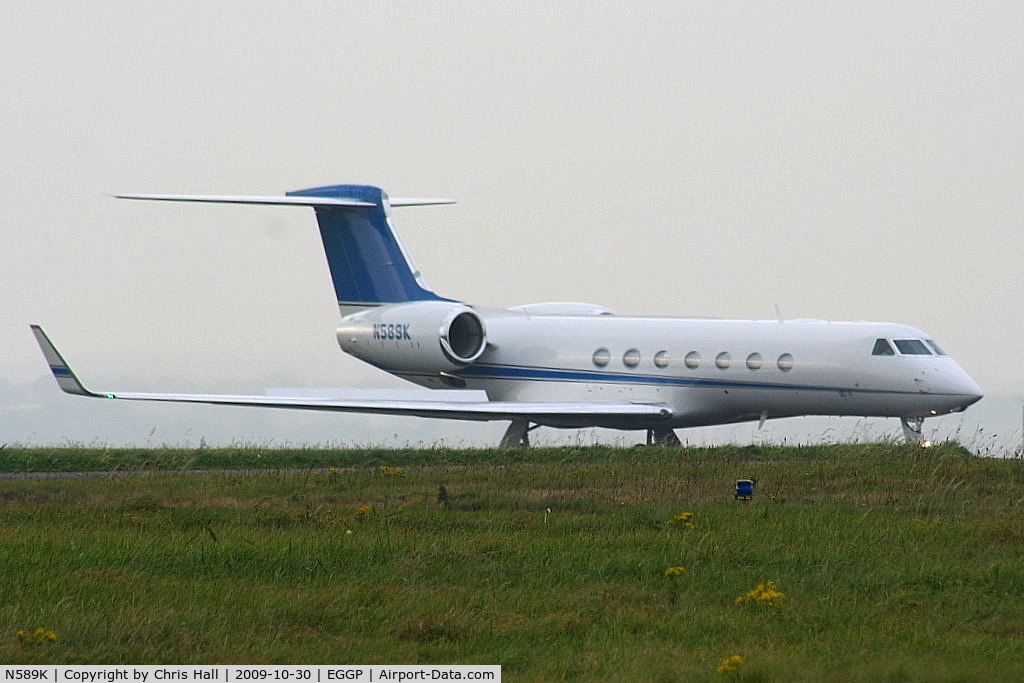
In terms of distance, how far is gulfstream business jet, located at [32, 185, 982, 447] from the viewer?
25547 mm

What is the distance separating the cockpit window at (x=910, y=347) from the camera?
2545 centimetres

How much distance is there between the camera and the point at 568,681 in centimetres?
794

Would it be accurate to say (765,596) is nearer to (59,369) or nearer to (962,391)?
(962,391)

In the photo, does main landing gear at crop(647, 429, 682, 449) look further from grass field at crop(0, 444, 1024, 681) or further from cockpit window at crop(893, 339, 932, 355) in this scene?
grass field at crop(0, 444, 1024, 681)

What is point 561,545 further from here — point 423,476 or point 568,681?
point 423,476

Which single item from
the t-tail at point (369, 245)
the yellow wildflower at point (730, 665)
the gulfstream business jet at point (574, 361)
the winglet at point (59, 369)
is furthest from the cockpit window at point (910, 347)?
the yellow wildflower at point (730, 665)

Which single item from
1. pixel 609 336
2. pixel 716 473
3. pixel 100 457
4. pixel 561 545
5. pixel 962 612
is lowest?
pixel 962 612

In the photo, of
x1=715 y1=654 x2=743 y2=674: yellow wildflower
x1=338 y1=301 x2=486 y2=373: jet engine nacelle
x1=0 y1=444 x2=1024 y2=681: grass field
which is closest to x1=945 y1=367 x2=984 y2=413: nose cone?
x1=0 y1=444 x2=1024 y2=681: grass field

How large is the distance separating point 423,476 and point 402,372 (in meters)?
13.4

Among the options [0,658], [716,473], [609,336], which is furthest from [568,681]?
[609,336]

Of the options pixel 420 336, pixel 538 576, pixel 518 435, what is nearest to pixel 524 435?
pixel 518 435

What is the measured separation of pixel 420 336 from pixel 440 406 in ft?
10.9

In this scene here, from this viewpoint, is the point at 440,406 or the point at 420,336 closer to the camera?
the point at 440,406

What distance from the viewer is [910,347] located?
25.5 meters
